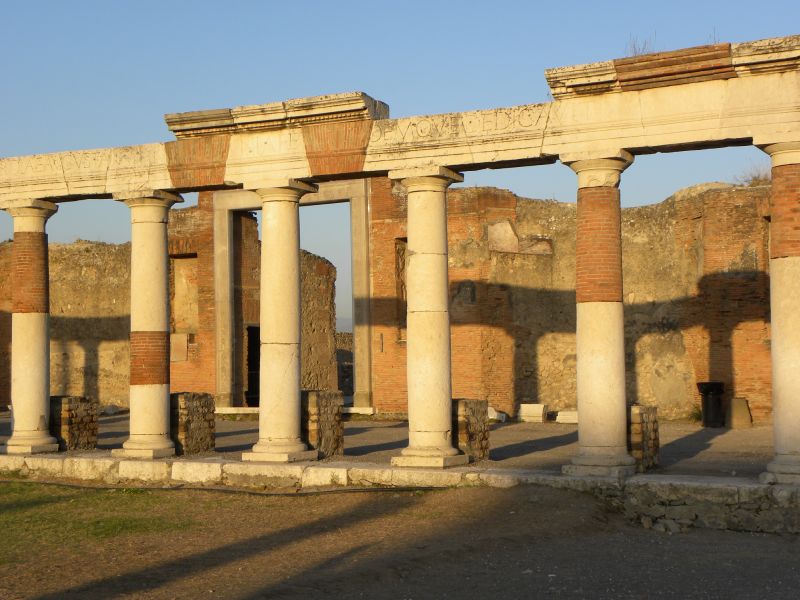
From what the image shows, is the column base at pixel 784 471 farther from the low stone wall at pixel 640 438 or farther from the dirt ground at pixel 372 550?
the low stone wall at pixel 640 438

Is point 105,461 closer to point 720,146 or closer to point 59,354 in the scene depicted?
point 720,146

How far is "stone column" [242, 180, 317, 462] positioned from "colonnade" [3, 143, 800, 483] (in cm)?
1

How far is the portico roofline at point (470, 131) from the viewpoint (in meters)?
9.69

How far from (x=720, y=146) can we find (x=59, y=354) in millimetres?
17418

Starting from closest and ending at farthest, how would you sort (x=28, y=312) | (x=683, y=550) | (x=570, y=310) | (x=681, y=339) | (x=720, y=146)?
(x=683, y=550) → (x=720, y=146) → (x=28, y=312) → (x=681, y=339) → (x=570, y=310)

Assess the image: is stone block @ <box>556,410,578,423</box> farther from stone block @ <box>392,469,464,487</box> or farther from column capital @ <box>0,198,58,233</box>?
column capital @ <box>0,198,58,233</box>

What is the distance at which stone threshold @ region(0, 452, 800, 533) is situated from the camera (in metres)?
9.13

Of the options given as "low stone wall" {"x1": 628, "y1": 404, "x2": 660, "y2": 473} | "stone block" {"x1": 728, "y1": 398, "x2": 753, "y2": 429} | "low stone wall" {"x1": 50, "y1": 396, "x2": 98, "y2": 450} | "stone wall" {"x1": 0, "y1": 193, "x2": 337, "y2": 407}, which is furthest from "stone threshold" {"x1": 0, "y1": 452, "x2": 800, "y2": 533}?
"stone wall" {"x1": 0, "y1": 193, "x2": 337, "y2": 407}

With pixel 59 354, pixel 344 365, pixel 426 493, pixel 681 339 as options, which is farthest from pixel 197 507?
pixel 344 365

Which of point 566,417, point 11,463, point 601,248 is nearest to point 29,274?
point 11,463

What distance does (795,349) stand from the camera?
9398 mm

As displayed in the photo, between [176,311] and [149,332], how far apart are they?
1027 cm

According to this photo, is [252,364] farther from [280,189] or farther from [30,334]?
[280,189]

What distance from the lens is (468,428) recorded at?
38.6 feet
